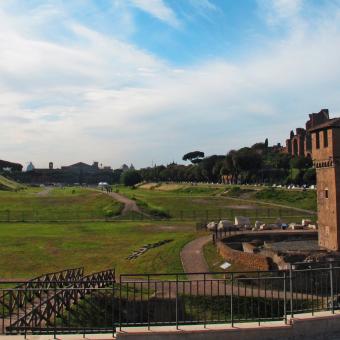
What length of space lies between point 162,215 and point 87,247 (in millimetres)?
23836

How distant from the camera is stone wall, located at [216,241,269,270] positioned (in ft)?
82.6

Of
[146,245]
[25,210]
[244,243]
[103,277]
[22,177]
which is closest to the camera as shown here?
[103,277]

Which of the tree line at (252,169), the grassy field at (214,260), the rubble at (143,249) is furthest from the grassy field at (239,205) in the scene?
the grassy field at (214,260)

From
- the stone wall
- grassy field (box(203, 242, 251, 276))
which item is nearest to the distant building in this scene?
grassy field (box(203, 242, 251, 276))

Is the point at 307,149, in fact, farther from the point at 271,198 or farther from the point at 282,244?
the point at 282,244

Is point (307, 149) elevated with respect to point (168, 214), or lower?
elevated

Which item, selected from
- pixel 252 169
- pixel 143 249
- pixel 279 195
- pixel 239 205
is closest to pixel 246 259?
pixel 143 249

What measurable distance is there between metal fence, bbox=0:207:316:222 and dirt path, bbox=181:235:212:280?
21.9 meters

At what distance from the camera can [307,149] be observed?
410 ft

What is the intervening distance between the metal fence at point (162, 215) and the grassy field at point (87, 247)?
563 centimetres

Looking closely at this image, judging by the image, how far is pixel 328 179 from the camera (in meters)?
29.0

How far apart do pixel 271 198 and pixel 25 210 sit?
33170mm

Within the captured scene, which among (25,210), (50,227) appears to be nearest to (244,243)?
(50,227)

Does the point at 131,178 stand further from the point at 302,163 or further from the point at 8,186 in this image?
the point at 302,163
